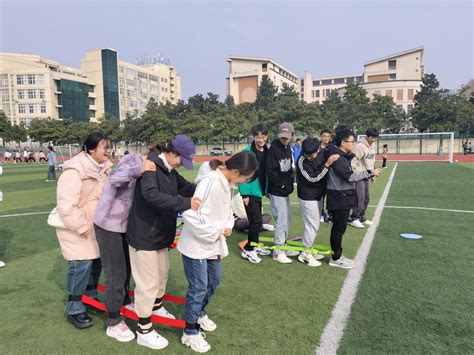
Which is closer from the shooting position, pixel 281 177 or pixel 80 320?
pixel 80 320

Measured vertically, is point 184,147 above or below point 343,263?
above

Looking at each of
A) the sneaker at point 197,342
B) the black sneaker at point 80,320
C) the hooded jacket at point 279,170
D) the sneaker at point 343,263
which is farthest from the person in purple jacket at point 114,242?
the sneaker at point 343,263

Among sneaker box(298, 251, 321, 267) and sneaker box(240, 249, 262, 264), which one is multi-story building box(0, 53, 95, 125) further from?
sneaker box(298, 251, 321, 267)

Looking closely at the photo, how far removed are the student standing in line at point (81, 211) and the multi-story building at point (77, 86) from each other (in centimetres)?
6710

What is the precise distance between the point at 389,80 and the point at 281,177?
260ft

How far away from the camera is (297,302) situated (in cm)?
382

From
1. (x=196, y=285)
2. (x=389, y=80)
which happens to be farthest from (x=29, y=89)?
(x=196, y=285)

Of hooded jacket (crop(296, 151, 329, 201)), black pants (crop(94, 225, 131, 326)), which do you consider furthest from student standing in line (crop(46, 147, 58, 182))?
black pants (crop(94, 225, 131, 326))

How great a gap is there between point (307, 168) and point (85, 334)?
10.6ft

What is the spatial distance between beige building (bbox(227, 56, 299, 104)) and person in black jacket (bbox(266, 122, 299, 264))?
9003 centimetres

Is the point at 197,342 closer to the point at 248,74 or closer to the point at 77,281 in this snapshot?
the point at 77,281

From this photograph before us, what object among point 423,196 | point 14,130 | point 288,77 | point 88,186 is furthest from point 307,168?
point 288,77

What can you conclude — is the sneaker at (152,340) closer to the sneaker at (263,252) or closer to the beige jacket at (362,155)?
the sneaker at (263,252)

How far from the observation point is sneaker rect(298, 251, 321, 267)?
4.98m
